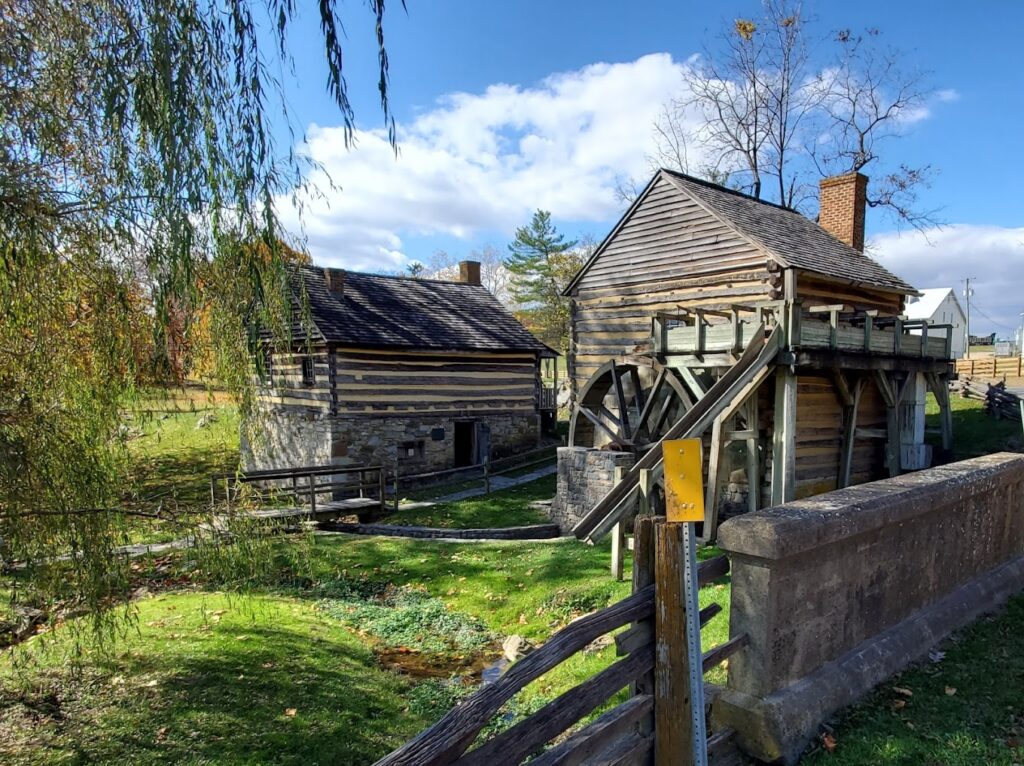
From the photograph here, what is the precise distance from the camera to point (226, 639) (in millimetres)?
6324

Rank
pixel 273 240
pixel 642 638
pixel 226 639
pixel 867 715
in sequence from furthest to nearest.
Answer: pixel 226 639 < pixel 273 240 < pixel 867 715 < pixel 642 638

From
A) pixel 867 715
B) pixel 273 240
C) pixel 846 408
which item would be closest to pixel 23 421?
pixel 273 240

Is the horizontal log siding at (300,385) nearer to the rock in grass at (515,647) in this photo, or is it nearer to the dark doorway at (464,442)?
the dark doorway at (464,442)

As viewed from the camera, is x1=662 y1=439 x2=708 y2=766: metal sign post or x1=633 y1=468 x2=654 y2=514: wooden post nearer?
x1=662 y1=439 x2=708 y2=766: metal sign post

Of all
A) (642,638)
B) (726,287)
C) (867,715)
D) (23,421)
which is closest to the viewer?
(642,638)

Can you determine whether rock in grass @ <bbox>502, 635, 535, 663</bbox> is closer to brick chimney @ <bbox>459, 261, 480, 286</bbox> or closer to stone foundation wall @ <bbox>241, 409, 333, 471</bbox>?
stone foundation wall @ <bbox>241, 409, 333, 471</bbox>

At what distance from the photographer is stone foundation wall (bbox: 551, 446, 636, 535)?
38.8 feet

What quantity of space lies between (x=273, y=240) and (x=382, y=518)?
1052 cm

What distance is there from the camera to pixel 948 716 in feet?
12.5

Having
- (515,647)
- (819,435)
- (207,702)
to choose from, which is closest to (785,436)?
(819,435)

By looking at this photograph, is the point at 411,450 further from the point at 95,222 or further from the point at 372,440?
the point at 95,222

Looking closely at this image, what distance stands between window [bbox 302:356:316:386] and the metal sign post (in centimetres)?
1635

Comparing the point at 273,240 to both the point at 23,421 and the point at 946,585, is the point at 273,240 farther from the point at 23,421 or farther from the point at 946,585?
the point at 946,585

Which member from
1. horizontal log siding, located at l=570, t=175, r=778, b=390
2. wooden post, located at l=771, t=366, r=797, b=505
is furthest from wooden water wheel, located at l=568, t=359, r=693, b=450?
wooden post, located at l=771, t=366, r=797, b=505
